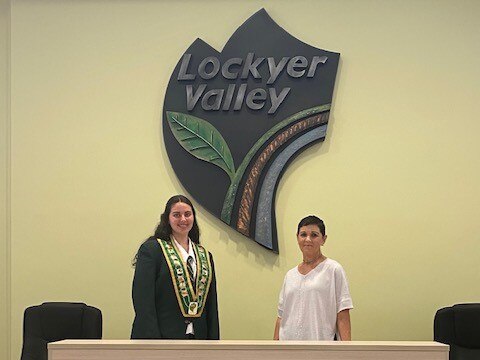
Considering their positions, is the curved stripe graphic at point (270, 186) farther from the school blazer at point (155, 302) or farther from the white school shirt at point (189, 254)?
the school blazer at point (155, 302)

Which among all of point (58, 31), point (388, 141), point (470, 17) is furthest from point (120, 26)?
point (470, 17)

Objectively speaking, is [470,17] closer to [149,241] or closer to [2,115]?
[149,241]

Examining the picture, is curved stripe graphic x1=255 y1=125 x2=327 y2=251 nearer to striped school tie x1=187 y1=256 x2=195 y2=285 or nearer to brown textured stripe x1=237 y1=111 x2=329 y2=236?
brown textured stripe x1=237 y1=111 x2=329 y2=236

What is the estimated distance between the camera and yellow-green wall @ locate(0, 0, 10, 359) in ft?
17.2

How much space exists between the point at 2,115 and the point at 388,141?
2452 millimetres

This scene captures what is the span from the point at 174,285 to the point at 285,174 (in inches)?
51.5

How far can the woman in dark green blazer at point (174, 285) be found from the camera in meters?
4.06

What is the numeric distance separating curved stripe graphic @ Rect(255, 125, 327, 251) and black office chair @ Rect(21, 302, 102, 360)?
1.10 m

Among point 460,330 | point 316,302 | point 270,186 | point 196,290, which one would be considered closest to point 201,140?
point 270,186

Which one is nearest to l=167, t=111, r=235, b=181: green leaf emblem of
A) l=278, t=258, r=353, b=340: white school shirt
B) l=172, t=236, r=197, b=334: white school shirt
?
l=172, t=236, r=197, b=334: white school shirt

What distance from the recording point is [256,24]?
5180mm

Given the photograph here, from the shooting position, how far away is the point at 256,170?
5.09 meters

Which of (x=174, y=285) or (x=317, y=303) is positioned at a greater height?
(x=174, y=285)

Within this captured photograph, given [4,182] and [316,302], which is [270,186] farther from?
[4,182]
